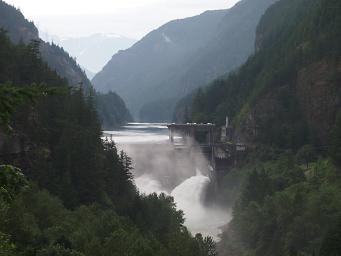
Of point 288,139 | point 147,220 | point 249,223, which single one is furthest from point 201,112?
point 147,220

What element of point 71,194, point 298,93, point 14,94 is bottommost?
point 71,194

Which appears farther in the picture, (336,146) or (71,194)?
(336,146)

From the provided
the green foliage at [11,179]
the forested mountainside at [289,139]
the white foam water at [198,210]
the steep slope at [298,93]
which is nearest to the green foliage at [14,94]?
the green foliage at [11,179]

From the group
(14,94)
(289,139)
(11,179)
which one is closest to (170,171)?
(289,139)

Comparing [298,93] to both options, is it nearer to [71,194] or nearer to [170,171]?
[170,171]

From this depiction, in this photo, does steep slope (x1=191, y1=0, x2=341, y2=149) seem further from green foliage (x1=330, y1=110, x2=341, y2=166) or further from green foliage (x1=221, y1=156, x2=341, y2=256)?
green foliage (x1=330, y1=110, x2=341, y2=166)

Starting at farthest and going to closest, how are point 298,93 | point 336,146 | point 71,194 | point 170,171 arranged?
point 170,171 → point 298,93 → point 336,146 → point 71,194
